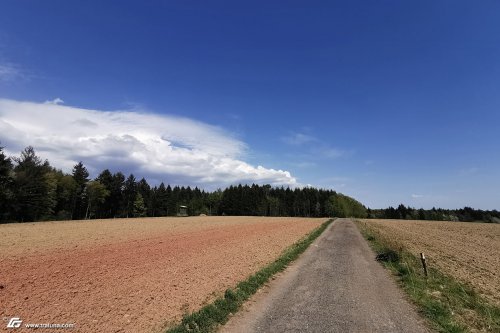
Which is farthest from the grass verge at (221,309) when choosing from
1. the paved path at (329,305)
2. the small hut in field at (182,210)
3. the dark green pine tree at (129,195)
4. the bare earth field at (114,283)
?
the small hut in field at (182,210)

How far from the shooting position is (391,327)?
361 inches

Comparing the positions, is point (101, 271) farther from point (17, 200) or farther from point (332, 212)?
point (332, 212)

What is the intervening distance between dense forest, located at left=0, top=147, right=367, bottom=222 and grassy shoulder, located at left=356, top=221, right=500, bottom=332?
211 feet

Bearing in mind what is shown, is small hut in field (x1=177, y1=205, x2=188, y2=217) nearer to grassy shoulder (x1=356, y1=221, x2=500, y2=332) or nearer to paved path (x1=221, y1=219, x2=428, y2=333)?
paved path (x1=221, y1=219, x2=428, y2=333)

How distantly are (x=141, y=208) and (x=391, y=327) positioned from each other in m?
120

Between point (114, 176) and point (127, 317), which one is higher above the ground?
point (114, 176)

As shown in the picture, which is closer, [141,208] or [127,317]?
[127,317]

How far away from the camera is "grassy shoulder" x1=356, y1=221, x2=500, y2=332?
31.7 feet

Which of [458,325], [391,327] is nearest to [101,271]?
[391,327]

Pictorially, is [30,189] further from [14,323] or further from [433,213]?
[433,213]

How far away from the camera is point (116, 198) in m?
109

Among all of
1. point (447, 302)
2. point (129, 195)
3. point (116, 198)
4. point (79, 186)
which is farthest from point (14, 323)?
point (129, 195)

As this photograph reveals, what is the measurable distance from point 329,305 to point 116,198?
110090 mm

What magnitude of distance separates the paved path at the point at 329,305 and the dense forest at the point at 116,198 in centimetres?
6058
